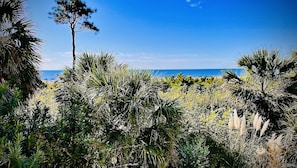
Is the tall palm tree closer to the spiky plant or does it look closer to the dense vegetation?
the dense vegetation

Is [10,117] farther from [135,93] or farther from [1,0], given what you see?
[1,0]

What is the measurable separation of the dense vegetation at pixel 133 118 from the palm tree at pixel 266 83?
0.01 m

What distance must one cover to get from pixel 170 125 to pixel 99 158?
36.0 inches

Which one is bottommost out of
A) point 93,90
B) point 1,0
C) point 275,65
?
point 93,90

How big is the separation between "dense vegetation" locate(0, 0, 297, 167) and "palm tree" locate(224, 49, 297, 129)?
13 millimetres

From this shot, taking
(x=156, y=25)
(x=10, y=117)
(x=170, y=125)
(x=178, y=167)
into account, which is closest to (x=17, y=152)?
(x=10, y=117)

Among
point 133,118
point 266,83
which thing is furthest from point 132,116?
point 266,83

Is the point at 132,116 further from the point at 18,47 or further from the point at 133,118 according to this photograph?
the point at 18,47

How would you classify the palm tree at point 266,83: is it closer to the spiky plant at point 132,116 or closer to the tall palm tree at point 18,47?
the spiky plant at point 132,116

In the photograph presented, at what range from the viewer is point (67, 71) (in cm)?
422

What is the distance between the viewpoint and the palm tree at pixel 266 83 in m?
4.00

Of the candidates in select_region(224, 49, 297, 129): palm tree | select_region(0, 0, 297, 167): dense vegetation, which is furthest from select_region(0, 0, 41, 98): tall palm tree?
select_region(224, 49, 297, 129): palm tree

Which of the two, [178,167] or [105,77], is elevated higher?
[105,77]

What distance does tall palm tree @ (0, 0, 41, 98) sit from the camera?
12.1 feet
